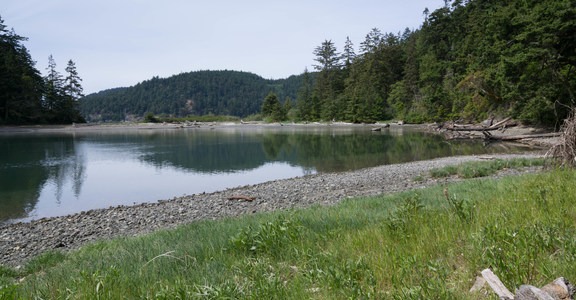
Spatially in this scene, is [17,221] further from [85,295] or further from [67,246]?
[85,295]

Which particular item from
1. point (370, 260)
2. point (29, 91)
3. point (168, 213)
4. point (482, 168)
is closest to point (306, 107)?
point (29, 91)

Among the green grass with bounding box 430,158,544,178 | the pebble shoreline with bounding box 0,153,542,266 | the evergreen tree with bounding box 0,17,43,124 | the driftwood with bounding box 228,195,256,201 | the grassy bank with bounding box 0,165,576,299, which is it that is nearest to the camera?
the grassy bank with bounding box 0,165,576,299

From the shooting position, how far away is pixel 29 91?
243 ft

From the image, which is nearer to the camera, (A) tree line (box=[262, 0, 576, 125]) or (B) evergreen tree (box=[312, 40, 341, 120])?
(A) tree line (box=[262, 0, 576, 125])

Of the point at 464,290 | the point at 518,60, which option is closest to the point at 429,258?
the point at 464,290

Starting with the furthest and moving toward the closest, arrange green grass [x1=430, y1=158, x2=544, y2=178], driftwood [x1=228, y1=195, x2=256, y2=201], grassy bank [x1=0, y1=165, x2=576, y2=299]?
green grass [x1=430, y1=158, x2=544, y2=178]
driftwood [x1=228, y1=195, x2=256, y2=201]
grassy bank [x1=0, y1=165, x2=576, y2=299]

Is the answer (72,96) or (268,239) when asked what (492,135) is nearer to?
(268,239)

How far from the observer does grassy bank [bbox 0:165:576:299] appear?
288 centimetres

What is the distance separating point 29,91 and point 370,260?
89.4 metres

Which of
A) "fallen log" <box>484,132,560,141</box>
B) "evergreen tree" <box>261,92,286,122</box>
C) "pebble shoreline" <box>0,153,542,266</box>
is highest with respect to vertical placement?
"evergreen tree" <box>261,92,286,122</box>

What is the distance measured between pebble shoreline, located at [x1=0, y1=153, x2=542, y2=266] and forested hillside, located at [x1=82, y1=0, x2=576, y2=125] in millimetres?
7520

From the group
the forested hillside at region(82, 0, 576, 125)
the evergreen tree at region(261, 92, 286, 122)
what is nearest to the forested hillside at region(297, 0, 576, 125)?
the forested hillside at region(82, 0, 576, 125)

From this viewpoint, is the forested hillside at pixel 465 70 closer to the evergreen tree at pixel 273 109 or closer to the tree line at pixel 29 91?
the evergreen tree at pixel 273 109

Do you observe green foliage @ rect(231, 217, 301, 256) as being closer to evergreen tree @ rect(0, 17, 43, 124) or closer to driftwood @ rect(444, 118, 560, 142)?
driftwood @ rect(444, 118, 560, 142)
